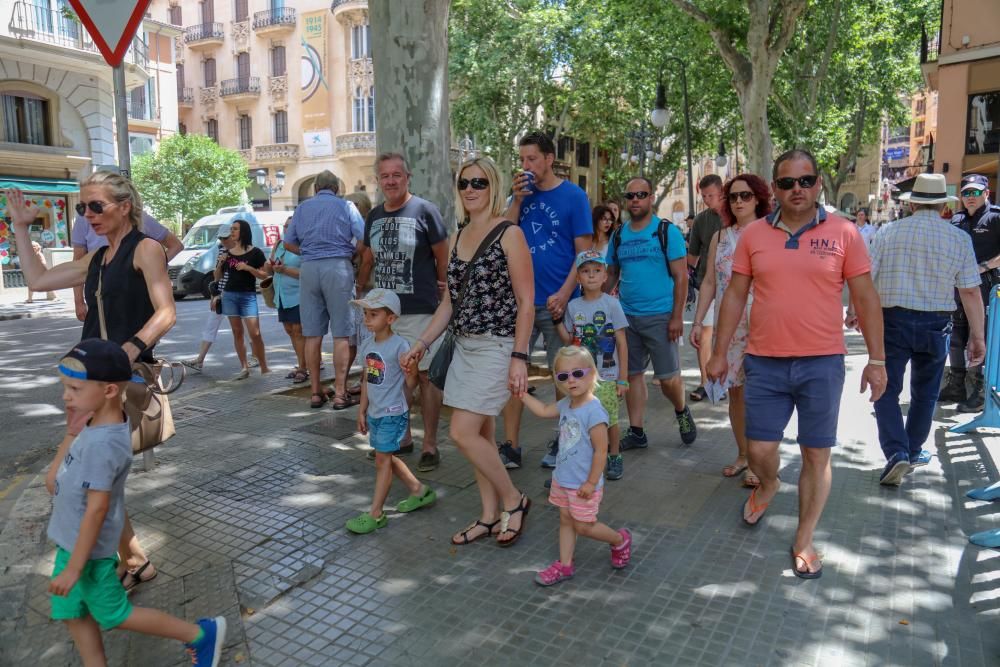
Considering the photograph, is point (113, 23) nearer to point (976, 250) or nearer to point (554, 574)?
point (554, 574)

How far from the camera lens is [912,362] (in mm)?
4980

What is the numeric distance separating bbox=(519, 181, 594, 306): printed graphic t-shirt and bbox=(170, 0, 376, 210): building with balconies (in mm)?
35141

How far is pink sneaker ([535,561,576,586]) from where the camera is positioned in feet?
11.6

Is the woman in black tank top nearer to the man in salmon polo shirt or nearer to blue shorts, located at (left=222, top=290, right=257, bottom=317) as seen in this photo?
the man in salmon polo shirt

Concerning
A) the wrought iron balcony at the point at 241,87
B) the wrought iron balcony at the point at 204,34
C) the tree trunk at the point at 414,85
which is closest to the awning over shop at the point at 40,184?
the wrought iron balcony at the point at 241,87

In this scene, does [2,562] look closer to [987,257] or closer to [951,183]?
[987,257]

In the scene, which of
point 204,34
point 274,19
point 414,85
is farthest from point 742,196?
point 204,34

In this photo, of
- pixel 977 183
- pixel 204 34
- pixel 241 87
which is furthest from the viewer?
pixel 204 34

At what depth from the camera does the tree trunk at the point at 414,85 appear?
617 cm

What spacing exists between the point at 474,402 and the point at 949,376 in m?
5.44

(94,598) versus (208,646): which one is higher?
(94,598)

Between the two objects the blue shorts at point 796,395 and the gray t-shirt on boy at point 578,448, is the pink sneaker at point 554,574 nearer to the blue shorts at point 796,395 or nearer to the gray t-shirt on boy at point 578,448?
the gray t-shirt on boy at point 578,448

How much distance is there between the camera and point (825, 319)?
11.9 ft

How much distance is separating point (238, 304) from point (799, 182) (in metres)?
6.09
